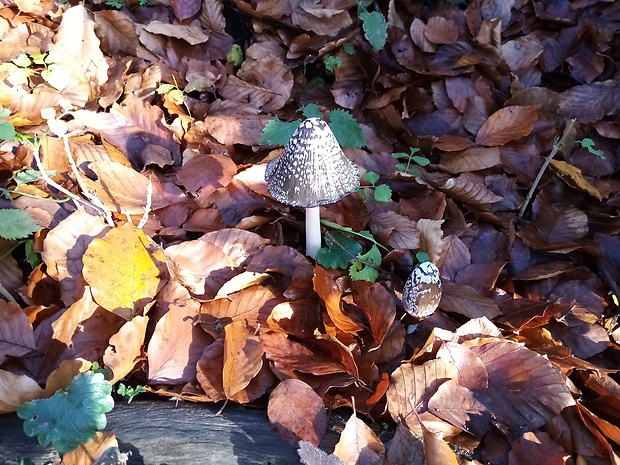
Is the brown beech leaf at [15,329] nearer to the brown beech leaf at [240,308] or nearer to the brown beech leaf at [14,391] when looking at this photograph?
the brown beech leaf at [14,391]

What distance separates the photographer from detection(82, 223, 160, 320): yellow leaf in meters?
2.12

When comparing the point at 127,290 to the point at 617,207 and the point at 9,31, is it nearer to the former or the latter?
the point at 9,31

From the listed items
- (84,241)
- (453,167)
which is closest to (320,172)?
(84,241)

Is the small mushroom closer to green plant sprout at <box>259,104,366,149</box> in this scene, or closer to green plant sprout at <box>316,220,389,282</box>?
green plant sprout at <box>316,220,389,282</box>

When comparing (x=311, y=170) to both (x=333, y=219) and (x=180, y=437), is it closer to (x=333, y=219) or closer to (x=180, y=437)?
(x=333, y=219)

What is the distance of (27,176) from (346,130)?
1.79m

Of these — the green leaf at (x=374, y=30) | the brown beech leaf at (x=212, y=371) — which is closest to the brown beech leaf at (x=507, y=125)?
the green leaf at (x=374, y=30)

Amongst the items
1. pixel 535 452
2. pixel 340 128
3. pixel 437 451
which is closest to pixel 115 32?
pixel 340 128

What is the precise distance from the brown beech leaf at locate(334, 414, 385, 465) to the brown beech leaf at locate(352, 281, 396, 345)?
45 centimetres

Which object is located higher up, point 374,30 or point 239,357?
point 374,30

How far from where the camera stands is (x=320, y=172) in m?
2.21

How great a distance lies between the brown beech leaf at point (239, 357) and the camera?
1955mm

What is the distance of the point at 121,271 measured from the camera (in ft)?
7.13

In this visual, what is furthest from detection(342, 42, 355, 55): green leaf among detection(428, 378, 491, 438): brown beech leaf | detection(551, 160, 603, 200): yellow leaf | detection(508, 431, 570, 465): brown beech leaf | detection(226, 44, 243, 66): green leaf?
detection(508, 431, 570, 465): brown beech leaf
